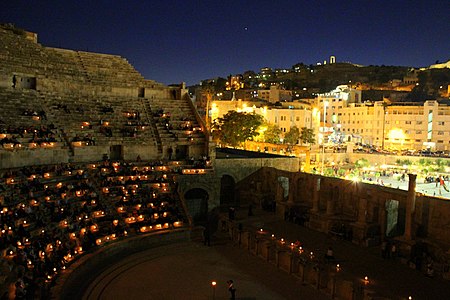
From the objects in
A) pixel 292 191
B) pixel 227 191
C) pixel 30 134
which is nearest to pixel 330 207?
pixel 292 191

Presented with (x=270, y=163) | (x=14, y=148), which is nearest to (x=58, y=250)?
(x=14, y=148)

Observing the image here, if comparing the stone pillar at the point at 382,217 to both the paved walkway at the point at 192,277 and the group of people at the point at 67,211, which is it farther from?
the group of people at the point at 67,211

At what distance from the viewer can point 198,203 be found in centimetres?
3269

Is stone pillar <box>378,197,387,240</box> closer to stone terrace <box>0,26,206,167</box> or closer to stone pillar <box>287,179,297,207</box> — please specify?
stone pillar <box>287,179,297,207</box>

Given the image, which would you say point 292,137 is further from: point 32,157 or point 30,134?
point 32,157

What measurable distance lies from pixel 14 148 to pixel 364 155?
6161 centimetres

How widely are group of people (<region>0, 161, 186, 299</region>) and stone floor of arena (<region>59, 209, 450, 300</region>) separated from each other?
215cm

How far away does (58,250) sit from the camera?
1894cm

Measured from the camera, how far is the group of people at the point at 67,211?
1677 centimetres

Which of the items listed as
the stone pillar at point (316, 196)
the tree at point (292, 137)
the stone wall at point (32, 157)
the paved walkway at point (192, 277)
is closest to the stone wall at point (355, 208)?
the stone pillar at point (316, 196)

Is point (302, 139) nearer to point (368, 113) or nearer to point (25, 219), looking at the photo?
point (368, 113)

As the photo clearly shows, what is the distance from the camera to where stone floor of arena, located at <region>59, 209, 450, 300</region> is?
733 inches

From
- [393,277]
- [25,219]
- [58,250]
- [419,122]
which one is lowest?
[393,277]

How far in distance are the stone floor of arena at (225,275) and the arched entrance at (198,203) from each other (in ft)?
20.4
